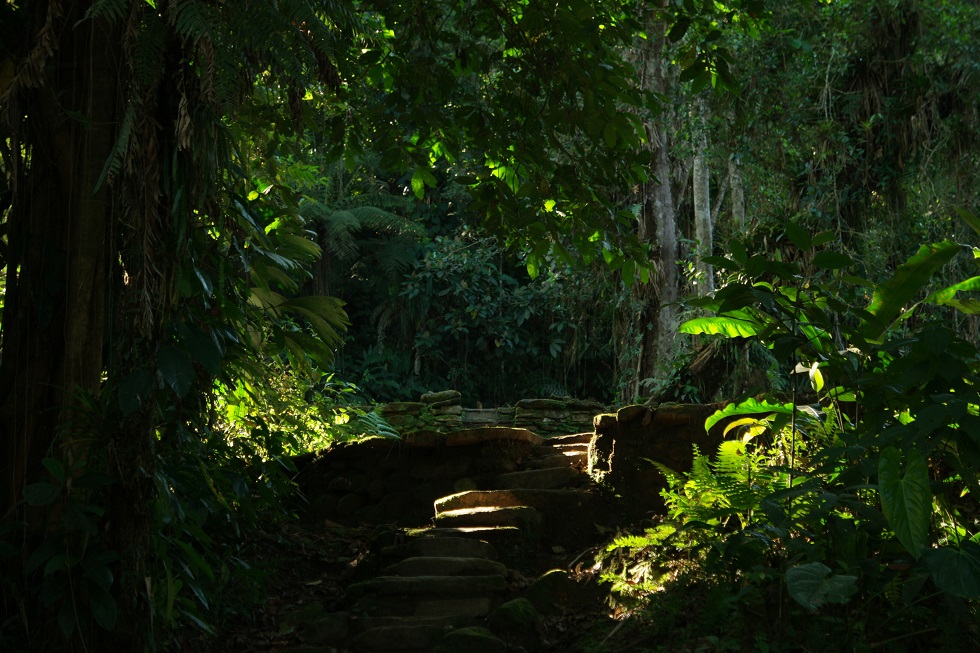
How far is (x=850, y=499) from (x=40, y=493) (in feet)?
9.32

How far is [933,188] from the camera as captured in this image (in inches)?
329

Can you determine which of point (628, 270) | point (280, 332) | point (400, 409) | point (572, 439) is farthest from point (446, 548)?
point (400, 409)

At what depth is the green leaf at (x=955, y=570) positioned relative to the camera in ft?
9.12

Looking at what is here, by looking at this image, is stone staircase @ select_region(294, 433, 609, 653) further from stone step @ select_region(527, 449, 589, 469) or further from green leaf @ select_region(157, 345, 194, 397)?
green leaf @ select_region(157, 345, 194, 397)

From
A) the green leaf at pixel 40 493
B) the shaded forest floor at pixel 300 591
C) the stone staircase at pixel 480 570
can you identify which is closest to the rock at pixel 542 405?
the stone staircase at pixel 480 570

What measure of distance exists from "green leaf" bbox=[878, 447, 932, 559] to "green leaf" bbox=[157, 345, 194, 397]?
2.38 metres

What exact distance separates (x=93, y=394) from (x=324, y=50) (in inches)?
60.8

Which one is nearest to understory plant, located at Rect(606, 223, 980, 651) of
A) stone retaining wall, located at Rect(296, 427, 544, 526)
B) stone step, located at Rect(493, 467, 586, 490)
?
stone step, located at Rect(493, 467, 586, 490)

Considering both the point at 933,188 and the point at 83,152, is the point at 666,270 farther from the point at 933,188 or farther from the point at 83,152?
the point at 83,152

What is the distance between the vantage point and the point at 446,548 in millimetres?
5613

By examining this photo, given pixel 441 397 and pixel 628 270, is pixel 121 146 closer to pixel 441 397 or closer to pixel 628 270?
pixel 628 270

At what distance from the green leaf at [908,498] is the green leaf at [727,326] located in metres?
0.94

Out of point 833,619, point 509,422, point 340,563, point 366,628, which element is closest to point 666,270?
point 509,422

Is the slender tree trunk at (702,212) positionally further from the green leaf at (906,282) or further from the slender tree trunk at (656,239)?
the green leaf at (906,282)
